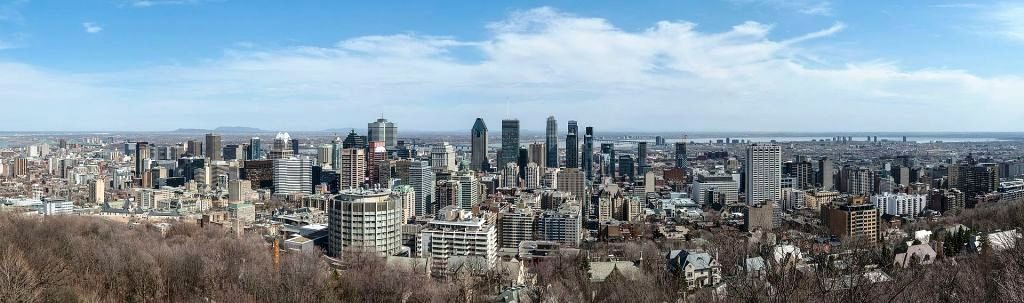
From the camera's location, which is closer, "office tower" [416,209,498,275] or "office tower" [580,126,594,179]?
"office tower" [416,209,498,275]

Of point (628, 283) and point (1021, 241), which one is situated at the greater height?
point (1021, 241)

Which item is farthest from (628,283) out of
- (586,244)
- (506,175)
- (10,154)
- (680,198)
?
(10,154)

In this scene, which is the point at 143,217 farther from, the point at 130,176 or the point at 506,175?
the point at 506,175

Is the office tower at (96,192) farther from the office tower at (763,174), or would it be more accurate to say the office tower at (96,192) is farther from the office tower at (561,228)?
the office tower at (763,174)

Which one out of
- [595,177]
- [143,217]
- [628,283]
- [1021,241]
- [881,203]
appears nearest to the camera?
[1021,241]

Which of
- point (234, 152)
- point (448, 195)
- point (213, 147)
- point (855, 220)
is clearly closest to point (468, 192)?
point (448, 195)

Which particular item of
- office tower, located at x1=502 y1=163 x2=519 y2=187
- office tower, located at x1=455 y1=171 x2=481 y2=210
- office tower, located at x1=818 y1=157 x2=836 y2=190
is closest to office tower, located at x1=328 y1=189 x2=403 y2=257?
office tower, located at x1=455 y1=171 x2=481 y2=210

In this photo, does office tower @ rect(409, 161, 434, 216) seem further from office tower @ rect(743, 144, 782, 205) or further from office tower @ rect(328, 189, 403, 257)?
office tower @ rect(328, 189, 403, 257)

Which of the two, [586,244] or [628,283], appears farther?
[586,244]
